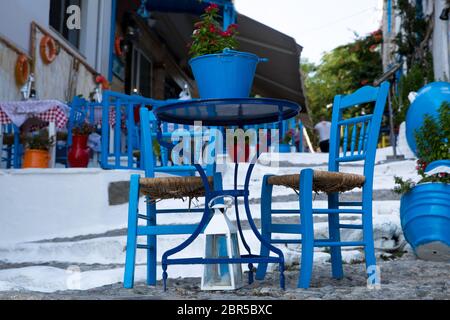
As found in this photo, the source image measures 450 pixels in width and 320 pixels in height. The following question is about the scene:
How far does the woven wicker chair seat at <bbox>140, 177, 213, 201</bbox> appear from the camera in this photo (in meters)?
2.71

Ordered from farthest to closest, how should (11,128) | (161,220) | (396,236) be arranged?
(11,128), (161,220), (396,236)

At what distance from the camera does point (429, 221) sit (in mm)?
3707

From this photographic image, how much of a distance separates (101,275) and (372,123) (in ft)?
5.74

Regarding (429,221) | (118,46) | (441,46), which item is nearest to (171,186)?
(429,221)

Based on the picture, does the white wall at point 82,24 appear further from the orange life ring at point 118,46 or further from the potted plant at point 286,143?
the potted plant at point 286,143

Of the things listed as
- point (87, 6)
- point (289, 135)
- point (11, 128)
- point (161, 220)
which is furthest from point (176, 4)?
point (161, 220)

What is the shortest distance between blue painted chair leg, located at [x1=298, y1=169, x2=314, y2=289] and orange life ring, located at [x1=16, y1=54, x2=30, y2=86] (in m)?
5.37

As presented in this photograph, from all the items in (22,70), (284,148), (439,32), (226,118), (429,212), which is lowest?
(429,212)

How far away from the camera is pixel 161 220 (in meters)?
4.79

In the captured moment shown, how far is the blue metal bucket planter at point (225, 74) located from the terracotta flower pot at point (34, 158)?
3443mm

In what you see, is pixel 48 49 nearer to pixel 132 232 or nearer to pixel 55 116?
pixel 55 116

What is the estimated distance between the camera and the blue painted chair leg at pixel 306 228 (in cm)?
263

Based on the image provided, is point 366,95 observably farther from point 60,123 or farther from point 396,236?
point 60,123

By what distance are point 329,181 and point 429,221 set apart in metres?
1.27
